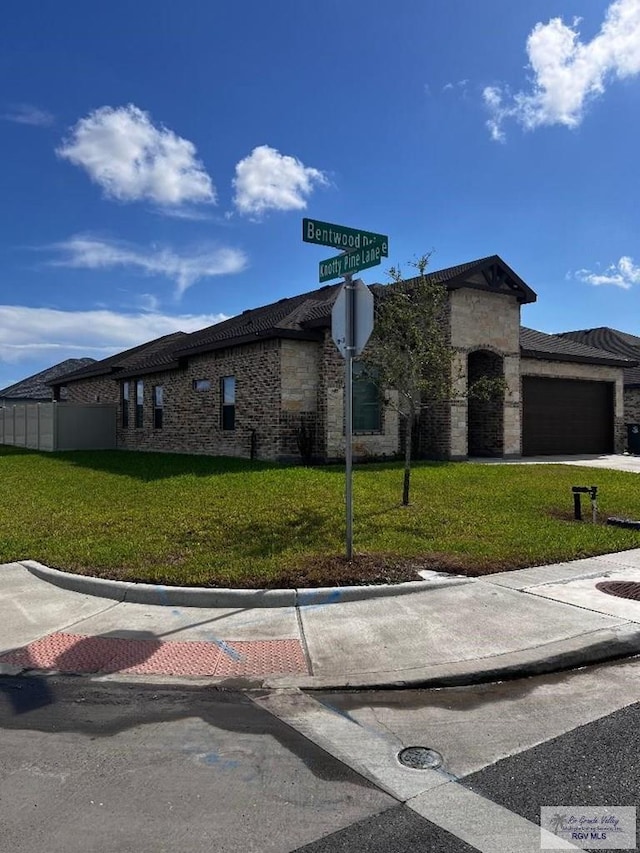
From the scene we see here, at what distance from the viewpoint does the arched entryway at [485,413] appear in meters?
20.2

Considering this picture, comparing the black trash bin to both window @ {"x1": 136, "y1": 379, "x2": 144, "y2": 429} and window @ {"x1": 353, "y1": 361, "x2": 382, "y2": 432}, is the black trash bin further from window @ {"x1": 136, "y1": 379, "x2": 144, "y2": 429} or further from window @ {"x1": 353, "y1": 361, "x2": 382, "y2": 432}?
window @ {"x1": 136, "y1": 379, "x2": 144, "y2": 429}

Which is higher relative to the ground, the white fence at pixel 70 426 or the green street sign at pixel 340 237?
the green street sign at pixel 340 237

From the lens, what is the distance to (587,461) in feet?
64.0

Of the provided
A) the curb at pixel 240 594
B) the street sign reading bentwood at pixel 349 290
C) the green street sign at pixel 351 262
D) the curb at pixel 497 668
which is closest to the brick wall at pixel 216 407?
the green street sign at pixel 351 262

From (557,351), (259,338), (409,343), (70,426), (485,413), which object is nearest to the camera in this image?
(409,343)

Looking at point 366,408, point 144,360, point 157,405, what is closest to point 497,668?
point 366,408

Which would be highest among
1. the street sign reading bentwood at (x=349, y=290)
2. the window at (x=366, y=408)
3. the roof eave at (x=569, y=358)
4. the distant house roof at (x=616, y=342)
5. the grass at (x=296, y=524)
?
the distant house roof at (x=616, y=342)

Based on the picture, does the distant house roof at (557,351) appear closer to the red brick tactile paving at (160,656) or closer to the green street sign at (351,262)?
the green street sign at (351,262)

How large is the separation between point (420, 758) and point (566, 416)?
21089 mm

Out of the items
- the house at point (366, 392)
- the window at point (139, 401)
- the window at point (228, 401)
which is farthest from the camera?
the window at point (139, 401)

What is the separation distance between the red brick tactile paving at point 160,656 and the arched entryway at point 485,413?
16166 millimetres

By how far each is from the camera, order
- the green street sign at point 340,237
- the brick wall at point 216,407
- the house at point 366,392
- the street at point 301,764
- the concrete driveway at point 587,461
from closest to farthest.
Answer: the street at point 301,764 → the green street sign at point 340,237 → the house at point 366,392 → the brick wall at point 216,407 → the concrete driveway at point 587,461

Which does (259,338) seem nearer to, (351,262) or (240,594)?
(351,262)

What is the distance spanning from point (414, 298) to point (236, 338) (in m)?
8.05
